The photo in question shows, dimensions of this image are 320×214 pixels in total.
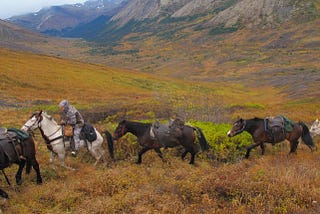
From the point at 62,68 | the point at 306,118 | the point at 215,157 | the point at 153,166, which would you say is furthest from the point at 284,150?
the point at 62,68

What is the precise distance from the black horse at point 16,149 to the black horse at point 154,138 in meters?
2.83

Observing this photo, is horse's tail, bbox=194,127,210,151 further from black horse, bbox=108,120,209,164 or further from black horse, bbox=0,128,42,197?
black horse, bbox=0,128,42,197

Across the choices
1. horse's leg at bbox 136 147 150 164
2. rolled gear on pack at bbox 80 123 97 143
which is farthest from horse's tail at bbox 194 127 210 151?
rolled gear on pack at bbox 80 123 97 143

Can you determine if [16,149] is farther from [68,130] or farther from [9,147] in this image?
[68,130]

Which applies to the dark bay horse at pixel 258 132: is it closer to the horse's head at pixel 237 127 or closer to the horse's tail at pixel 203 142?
the horse's head at pixel 237 127

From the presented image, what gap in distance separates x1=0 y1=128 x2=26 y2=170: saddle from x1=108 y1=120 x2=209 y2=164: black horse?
126 inches

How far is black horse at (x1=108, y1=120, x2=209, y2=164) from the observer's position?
1136 centimetres

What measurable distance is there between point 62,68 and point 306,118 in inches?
1941

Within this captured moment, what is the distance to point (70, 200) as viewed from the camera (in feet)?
26.9

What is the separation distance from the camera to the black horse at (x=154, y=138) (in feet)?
37.3

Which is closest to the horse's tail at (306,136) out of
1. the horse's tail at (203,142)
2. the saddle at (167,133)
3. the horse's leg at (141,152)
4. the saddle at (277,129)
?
the saddle at (277,129)

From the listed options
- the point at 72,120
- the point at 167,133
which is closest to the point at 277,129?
the point at 167,133

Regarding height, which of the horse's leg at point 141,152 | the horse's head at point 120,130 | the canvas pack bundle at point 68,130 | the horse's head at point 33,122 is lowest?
the horse's leg at point 141,152

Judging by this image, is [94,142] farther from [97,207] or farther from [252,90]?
[252,90]
